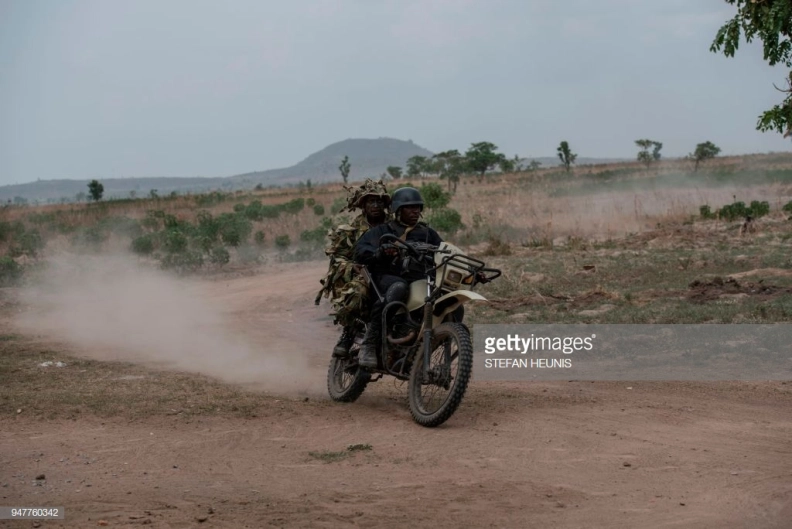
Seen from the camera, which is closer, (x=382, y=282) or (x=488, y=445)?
(x=488, y=445)

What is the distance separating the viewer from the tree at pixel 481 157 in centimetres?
7994

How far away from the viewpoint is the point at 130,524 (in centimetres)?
547

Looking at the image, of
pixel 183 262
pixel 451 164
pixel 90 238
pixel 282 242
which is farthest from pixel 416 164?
pixel 183 262

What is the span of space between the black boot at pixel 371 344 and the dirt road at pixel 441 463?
0.53 m

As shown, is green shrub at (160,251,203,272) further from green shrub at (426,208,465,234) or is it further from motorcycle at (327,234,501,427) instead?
motorcycle at (327,234,501,427)

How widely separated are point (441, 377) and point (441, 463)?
4.42 ft

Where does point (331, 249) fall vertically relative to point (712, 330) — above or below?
above

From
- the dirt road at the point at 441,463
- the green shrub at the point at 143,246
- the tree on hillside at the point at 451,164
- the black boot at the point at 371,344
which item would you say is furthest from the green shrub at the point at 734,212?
the tree on hillside at the point at 451,164

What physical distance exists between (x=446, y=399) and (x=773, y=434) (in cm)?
268

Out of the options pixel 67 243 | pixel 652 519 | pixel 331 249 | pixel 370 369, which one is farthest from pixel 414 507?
pixel 67 243

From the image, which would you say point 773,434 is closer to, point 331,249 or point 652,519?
point 652,519

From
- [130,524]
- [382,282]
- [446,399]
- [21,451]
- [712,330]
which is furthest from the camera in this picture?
[712,330]
